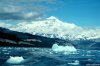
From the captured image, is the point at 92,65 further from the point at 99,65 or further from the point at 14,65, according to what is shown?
the point at 14,65

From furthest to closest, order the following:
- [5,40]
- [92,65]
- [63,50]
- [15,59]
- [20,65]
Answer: [5,40] → [63,50] → [15,59] → [92,65] → [20,65]

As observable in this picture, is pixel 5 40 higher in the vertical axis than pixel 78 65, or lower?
higher

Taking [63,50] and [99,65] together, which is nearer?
[99,65]

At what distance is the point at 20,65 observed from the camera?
2486 inches

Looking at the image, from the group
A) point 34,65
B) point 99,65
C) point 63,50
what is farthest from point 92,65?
point 63,50

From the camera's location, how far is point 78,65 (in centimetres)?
6575

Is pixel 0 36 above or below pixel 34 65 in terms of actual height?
above

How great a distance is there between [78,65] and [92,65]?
3.60 meters

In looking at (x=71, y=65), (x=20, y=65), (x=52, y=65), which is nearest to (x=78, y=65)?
(x=71, y=65)

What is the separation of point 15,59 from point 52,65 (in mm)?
12424

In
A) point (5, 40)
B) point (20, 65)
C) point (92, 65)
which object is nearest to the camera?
point (20, 65)

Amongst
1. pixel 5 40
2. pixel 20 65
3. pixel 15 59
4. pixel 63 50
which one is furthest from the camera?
pixel 5 40

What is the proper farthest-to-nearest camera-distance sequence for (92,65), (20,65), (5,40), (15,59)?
(5,40) < (15,59) < (92,65) < (20,65)

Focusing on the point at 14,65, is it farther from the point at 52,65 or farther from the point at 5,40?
the point at 5,40
